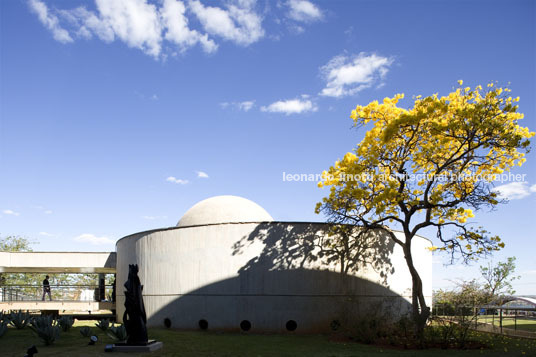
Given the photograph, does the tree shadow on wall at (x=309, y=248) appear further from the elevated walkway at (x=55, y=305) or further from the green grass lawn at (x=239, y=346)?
the elevated walkway at (x=55, y=305)

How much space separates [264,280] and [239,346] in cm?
456

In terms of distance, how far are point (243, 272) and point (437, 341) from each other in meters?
7.87

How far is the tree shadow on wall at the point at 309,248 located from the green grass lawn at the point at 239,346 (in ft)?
10.1

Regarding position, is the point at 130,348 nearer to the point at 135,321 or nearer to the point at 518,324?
the point at 135,321

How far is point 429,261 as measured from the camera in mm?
23469

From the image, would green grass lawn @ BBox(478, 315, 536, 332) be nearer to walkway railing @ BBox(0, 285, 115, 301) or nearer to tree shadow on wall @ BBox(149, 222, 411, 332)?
tree shadow on wall @ BBox(149, 222, 411, 332)

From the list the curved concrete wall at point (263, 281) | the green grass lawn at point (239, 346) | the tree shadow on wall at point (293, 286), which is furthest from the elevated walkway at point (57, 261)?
the green grass lawn at point (239, 346)

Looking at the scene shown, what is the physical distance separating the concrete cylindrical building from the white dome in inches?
110

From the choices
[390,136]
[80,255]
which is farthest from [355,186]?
[80,255]

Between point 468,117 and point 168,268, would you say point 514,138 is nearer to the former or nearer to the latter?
point 468,117

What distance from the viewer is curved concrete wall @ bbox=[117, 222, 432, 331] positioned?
18.5m

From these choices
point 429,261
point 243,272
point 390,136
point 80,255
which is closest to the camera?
point 390,136

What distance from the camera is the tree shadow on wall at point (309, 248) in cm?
1881

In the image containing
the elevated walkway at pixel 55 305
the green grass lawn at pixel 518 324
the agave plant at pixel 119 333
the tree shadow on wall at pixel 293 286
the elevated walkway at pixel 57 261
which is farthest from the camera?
the elevated walkway at pixel 57 261
